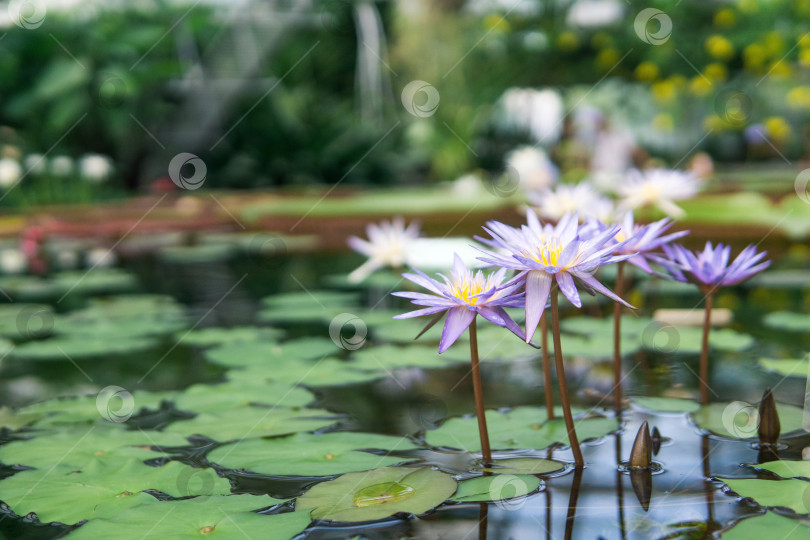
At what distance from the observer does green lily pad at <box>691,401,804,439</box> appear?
4.62 feet

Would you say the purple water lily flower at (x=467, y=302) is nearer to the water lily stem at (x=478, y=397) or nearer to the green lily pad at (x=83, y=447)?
the water lily stem at (x=478, y=397)

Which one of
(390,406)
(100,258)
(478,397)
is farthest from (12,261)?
(478,397)

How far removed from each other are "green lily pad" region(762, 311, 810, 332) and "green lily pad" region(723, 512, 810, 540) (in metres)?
1.40

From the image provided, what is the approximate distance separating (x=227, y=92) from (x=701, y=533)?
25.5 ft

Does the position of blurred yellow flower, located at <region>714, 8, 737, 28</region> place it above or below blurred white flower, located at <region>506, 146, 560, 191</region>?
above

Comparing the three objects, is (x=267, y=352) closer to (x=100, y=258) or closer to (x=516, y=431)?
(x=516, y=431)

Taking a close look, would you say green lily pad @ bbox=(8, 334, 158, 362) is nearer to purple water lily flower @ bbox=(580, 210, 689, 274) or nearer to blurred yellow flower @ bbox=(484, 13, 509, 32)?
purple water lily flower @ bbox=(580, 210, 689, 274)

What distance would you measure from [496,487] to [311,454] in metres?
0.37

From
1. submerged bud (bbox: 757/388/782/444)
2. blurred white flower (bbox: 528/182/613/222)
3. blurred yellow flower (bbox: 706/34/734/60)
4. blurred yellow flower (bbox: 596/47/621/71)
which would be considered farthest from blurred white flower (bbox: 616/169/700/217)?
blurred yellow flower (bbox: 596/47/621/71)

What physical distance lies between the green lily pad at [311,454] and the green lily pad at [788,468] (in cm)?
60

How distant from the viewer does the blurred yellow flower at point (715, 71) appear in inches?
312

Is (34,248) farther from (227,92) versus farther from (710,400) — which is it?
(710,400)

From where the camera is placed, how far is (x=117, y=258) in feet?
15.5

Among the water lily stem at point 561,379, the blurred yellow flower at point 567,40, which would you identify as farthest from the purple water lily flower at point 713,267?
the blurred yellow flower at point 567,40
